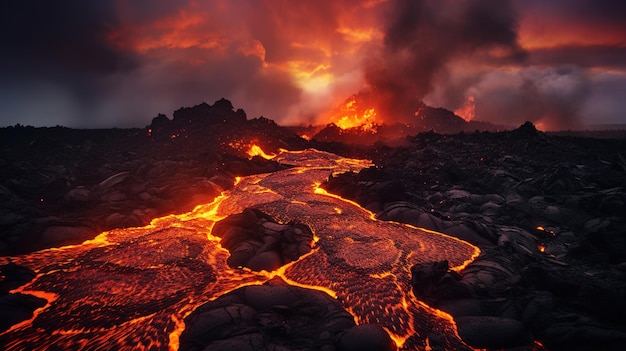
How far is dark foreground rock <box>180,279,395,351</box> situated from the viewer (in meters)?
9.73

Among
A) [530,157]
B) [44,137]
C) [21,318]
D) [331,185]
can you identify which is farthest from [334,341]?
[44,137]

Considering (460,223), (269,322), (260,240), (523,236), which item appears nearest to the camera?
(269,322)

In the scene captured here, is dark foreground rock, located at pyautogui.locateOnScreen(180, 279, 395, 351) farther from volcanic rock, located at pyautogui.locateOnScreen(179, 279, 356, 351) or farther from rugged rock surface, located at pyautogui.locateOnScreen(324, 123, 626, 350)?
rugged rock surface, located at pyautogui.locateOnScreen(324, 123, 626, 350)

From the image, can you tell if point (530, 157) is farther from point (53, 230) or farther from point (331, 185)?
point (53, 230)

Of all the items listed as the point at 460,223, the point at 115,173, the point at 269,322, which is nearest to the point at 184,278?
the point at 269,322

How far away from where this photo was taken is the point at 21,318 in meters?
11.9

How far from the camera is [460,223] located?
66.4 feet

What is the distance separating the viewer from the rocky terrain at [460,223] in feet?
34.9

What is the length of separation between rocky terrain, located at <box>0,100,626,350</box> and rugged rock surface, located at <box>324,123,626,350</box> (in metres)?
0.06

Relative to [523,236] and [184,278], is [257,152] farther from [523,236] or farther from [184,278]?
[523,236]

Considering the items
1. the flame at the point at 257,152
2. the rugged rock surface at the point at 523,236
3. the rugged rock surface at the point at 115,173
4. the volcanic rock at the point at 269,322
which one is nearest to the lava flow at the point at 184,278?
the volcanic rock at the point at 269,322

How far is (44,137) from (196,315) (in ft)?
245

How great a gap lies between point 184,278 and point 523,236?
67.2 feet

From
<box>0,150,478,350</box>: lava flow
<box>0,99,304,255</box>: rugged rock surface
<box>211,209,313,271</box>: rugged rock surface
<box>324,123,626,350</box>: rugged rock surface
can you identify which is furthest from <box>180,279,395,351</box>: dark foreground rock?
<box>0,99,304,255</box>: rugged rock surface
